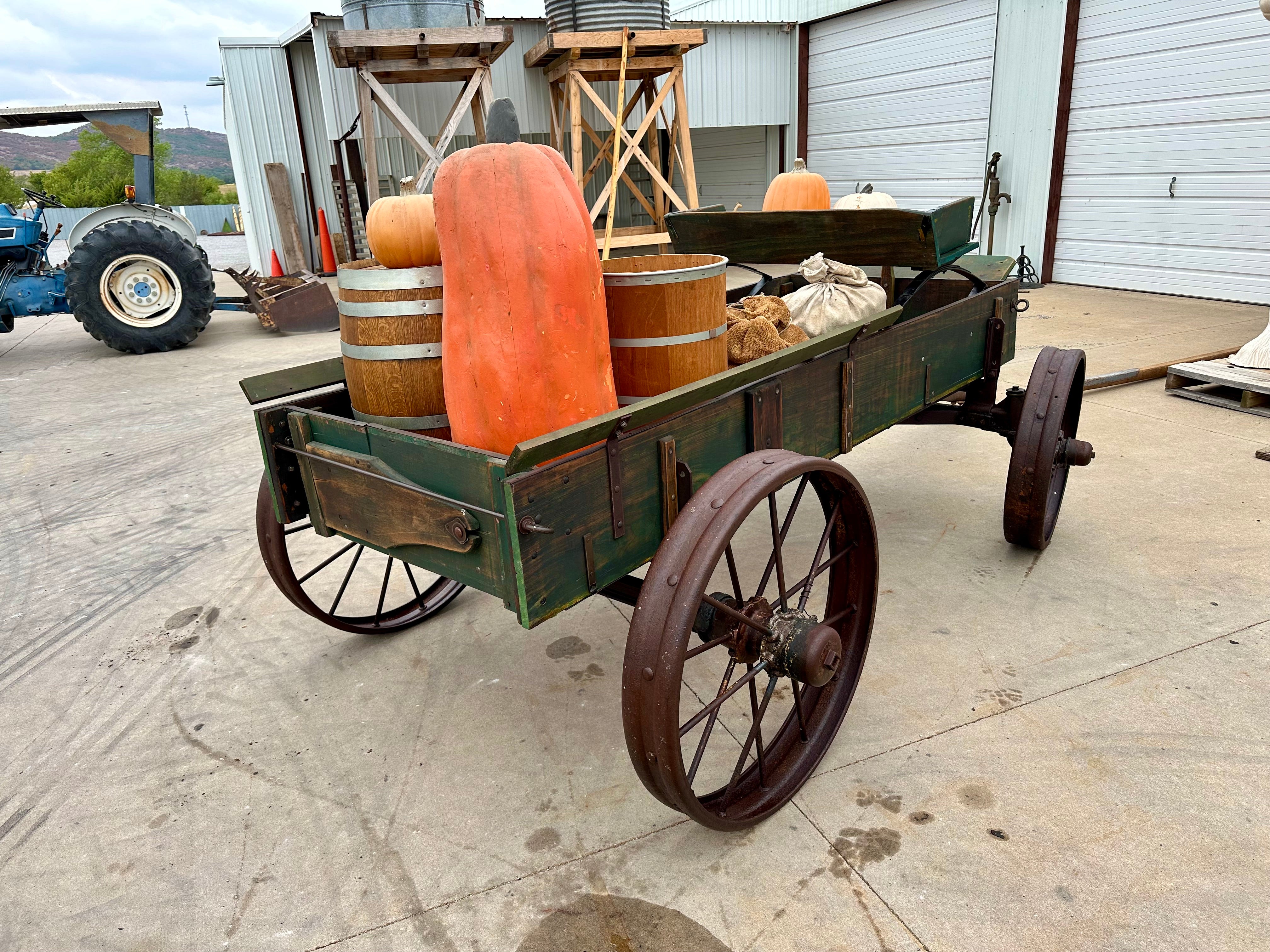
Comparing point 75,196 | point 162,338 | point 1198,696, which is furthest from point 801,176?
point 75,196

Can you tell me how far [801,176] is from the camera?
13.3 ft

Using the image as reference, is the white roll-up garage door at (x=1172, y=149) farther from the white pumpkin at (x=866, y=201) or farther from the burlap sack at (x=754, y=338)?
the burlap sack at (x=754, y=338)

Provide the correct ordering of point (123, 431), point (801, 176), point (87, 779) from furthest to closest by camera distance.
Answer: point (123, 431) → point (801, 176) → point (87, 779)

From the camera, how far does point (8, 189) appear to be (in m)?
44.2

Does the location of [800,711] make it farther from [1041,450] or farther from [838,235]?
[838,235]

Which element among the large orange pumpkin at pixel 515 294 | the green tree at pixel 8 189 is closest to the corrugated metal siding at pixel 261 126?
the large orange pumpkin at pixel 515 294

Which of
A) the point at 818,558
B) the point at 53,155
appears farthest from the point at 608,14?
the point at 53,155

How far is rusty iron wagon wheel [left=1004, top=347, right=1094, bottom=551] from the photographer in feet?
10.2

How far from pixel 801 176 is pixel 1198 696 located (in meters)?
2.75

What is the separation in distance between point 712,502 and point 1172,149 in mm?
8844

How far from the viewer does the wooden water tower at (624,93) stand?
30.0ft

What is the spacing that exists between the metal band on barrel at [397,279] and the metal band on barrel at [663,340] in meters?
0.46

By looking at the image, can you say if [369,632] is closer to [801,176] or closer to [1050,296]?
[801,176]

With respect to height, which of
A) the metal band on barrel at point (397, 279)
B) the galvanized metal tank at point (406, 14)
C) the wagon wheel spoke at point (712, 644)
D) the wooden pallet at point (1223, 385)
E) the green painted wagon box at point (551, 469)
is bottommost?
the wooden pallet at point (1223, 385)
